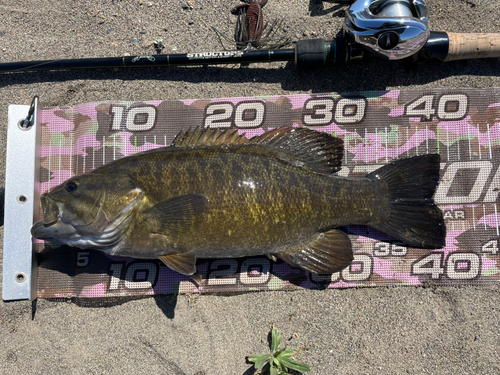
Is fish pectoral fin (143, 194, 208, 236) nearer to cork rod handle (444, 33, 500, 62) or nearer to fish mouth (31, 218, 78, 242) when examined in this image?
fish mouth (31, 218, 78, 242)

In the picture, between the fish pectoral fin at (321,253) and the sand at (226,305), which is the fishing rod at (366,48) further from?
the fish pectoral fin at (321,253)

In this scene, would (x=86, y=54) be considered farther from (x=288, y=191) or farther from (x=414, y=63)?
(x=414, y=63)

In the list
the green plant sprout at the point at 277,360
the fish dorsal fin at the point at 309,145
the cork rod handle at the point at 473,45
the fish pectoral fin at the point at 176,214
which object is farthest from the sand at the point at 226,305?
the fish pectoral fin at the point at 176,214

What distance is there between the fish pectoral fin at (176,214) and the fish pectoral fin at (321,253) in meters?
0.74

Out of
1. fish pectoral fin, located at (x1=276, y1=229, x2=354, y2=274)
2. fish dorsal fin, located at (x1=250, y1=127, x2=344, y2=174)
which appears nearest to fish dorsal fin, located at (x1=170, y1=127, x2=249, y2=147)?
fish dorsal fin, located at (x1=250, y1=127, x2=344, y2=174)

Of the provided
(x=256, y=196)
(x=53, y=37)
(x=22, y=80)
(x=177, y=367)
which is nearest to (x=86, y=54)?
(x=53, y=37)

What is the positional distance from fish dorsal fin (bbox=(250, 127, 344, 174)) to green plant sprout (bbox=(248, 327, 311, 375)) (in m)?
1.44

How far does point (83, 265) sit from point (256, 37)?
2570 millimetres

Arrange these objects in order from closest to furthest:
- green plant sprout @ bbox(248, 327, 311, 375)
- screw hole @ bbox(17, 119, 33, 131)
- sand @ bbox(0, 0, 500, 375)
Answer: green plant sprout @ bbox(248, 327, 311, 375) < sand @ bbox(0, 0, 500, 375) < screw hole @ bbox(17, 119, 33, 131)

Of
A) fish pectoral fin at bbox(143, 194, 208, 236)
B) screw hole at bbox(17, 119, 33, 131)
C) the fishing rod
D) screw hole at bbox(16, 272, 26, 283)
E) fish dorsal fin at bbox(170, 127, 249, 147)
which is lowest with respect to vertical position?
screw hole at bbox(16, 272, 26, 283)

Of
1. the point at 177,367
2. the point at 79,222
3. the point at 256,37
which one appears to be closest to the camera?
the point at 79,222

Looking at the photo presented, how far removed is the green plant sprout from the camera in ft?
8.58

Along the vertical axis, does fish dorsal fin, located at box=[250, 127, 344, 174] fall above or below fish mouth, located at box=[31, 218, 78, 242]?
above

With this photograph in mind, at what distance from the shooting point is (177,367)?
9.04 ft
